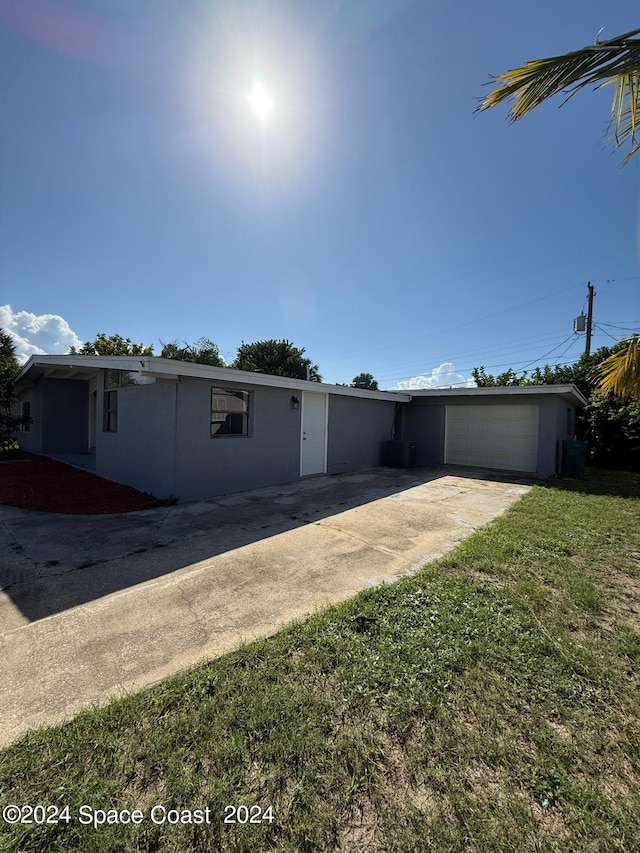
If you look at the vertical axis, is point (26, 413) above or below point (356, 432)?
above

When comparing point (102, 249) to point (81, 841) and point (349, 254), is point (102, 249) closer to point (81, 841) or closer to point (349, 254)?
point (349, 254)

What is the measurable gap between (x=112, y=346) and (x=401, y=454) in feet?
68.1

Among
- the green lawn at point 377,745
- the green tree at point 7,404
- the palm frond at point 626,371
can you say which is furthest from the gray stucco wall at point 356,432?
→ the green tree at point 7,404

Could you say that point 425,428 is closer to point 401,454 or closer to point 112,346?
point 401,454

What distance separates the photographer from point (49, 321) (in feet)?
76.9

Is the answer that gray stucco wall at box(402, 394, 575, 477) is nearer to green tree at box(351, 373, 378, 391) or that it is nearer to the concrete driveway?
the concrete driveway

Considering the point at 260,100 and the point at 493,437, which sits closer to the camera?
the point at 260,100

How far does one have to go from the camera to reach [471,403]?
12336 millimetres

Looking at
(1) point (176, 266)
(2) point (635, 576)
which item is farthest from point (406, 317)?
(2) point (635, 576)

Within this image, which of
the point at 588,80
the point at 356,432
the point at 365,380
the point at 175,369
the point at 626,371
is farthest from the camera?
the point at 365,380

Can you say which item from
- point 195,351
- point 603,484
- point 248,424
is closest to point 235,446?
point 248,424

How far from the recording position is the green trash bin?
1030 centimetres

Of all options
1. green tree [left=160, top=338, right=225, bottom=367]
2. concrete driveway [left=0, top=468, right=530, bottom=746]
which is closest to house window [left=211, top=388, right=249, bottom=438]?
concrete driveway [left=0, top=468, right=530, bottom=746]

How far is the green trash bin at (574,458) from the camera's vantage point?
10.3 meters
